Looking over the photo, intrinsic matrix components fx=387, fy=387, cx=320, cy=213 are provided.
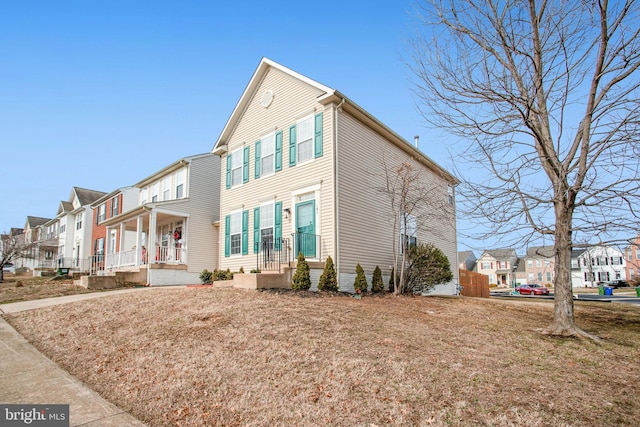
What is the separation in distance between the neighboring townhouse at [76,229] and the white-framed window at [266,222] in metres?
25.1

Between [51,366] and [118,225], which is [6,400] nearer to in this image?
[51,366]

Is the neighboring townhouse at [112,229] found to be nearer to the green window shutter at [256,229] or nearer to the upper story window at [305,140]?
the green window shutter at [256,229]

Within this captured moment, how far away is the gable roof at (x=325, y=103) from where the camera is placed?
41.9 feet

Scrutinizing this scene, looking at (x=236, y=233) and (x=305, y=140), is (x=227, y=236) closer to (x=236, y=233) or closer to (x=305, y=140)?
(x=236, y=233)

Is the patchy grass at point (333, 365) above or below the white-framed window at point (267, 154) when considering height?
below

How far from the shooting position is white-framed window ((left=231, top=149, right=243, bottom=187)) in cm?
1697

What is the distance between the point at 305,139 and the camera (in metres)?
13.7

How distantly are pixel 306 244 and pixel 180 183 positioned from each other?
1134 centimetres

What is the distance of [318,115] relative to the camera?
13.2m

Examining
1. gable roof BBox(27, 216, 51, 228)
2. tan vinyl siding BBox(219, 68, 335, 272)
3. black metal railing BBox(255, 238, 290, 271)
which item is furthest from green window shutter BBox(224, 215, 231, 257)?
gable roof BBox(27, 216, 51, 228)

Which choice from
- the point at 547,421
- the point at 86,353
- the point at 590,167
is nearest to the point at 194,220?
the point at 86,353

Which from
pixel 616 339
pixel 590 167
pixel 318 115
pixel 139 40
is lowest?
pixel 616 339

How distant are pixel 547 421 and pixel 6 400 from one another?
Answer: 6031 millimetres

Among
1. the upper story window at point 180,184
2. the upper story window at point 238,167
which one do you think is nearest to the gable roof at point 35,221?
the upper story window at point 180,184
